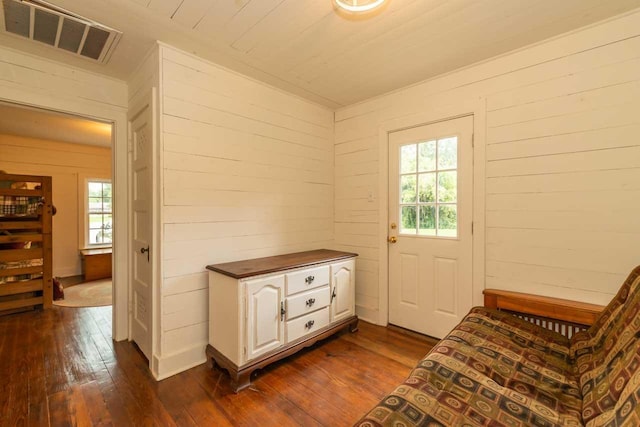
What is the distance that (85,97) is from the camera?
2.34 m

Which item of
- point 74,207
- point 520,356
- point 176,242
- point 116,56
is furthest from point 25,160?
point 520,356

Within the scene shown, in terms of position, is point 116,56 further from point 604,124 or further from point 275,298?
point 604,124

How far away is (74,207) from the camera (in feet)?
16.7

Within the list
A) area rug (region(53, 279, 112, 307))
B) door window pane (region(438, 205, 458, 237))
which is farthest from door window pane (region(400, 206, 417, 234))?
area rug (region(53, 279, 112, 307))

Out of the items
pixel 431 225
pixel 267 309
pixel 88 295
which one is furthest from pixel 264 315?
pixel 88 295

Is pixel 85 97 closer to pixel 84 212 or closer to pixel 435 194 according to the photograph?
pixel 435 194

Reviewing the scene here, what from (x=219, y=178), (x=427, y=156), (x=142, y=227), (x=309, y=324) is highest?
(x=427, y=156)

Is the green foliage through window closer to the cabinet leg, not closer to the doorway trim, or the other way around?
the doorway trim

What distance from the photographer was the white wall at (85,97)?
2057 millimetres

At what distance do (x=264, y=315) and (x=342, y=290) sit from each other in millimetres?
875

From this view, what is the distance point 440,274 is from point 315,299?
114 cm

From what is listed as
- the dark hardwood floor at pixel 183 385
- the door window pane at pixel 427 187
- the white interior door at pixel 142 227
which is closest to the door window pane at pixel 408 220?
the door window pane at pixel 427 187

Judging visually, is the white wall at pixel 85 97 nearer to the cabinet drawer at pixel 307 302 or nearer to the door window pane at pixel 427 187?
the cabinet drawer at pixel 307 302

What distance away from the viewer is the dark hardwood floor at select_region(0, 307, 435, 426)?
163 centimetres
